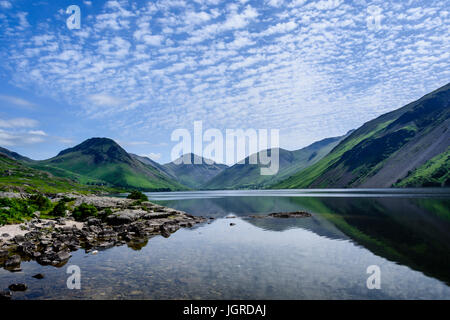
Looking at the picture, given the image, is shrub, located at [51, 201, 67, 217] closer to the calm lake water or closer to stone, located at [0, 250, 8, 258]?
stone, located at [0, 250, 8, 258]

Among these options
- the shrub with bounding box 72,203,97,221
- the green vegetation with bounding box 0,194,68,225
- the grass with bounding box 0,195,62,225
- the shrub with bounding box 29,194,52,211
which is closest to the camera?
the grass with bounding box 0,195,62,225

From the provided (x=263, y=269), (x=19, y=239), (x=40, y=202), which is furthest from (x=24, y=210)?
(x=263, y=269)

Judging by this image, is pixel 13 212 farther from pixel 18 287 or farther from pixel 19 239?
pixel 18 287

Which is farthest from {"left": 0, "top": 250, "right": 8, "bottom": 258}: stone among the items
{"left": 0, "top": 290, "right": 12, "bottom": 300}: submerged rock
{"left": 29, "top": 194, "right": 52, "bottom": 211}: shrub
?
{"left": 29, "top": 194, "right": 52, "bottom": 211}: shrub

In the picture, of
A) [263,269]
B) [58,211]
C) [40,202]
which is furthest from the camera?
[40,202]

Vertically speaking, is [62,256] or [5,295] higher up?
[5,295]

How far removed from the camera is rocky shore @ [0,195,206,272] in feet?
104

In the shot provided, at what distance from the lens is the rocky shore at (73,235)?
104ft

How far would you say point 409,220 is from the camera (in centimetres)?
5334

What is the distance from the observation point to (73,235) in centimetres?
4350

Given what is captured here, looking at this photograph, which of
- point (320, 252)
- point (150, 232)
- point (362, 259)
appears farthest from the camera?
point (150, 232)
